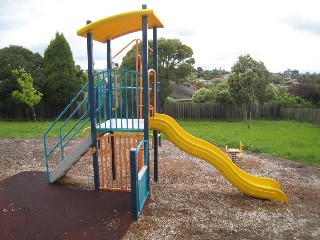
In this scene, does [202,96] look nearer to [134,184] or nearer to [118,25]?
[118,25]

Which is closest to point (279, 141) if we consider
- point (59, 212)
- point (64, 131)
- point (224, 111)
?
point (224, 111)

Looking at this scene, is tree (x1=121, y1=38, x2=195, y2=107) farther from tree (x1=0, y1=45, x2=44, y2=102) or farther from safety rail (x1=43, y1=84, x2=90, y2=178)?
tree (x1=0, y1=45, x2=44, y2=102)

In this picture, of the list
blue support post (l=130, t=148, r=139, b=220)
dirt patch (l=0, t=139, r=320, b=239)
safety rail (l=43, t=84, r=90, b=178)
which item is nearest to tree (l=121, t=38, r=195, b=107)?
safety rail (l=43, t=84, r=90, b=178)

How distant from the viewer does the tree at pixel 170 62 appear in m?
20.7

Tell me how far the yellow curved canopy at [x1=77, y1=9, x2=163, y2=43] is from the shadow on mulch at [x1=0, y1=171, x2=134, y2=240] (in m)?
3.48

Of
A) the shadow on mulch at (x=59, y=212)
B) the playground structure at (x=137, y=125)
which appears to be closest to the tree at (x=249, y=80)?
the playground structure at (x=137, y=125)

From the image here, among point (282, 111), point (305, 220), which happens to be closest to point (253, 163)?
point (305, 220)

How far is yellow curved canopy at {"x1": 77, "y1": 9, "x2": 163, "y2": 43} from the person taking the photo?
19.6 ft

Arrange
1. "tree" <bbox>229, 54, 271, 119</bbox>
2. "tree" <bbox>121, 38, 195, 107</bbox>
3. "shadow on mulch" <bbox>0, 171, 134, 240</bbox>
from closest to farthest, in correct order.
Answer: "shadow on mulch" <bbox>0, 171, 134, 240</bbox>, "tree" <bbox>229, 54, 271, 119</bbox>, "tree" <bbox>121, 38, 195, 107</bbox>

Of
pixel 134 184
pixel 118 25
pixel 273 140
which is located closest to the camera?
pixel 134 184

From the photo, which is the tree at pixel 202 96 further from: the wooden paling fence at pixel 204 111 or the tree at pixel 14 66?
the tree at pixel 14 66

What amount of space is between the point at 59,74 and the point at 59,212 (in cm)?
1694

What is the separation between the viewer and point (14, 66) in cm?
2138

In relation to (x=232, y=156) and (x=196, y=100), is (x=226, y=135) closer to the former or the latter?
(x=232, y=156)
